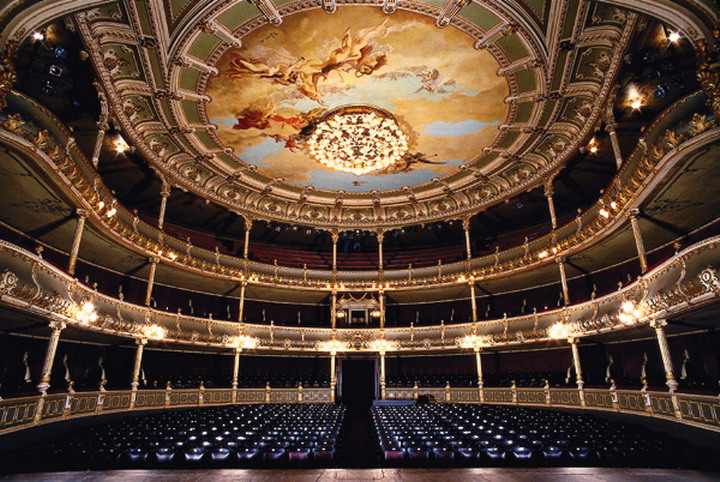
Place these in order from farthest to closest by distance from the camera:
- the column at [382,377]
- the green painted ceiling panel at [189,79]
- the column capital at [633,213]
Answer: the column at [382,377], the green painted ceiling panel at [189,79], the column capital at [633,213]

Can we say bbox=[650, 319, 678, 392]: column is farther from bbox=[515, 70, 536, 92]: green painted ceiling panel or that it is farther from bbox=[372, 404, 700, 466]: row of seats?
bbox=[515, 70, 536, 92]: green painted ceiling panel

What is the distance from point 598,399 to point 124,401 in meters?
16.8

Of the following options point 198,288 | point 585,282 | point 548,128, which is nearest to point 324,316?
point 198,288

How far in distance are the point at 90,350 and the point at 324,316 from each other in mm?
12801

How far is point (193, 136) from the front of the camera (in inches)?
650

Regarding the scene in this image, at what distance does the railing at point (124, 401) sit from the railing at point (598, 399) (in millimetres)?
5854

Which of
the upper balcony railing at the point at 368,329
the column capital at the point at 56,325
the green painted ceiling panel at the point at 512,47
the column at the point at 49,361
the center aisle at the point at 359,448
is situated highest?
the green painted ceiling panel at the point at 512,47

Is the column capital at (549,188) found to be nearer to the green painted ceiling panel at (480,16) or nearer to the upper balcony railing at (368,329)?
the upper balcony railing at (368,329)

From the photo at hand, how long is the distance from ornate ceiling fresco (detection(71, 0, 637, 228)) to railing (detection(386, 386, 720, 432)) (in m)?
10.1

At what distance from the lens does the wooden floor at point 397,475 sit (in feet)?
15.7

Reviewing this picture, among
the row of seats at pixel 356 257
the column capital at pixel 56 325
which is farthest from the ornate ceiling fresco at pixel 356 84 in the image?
the column capital at pixel 56 325

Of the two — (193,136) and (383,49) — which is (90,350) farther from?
(383,49)

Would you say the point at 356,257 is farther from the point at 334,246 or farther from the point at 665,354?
the point at 665,354

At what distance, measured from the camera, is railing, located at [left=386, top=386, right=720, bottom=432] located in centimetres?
832
